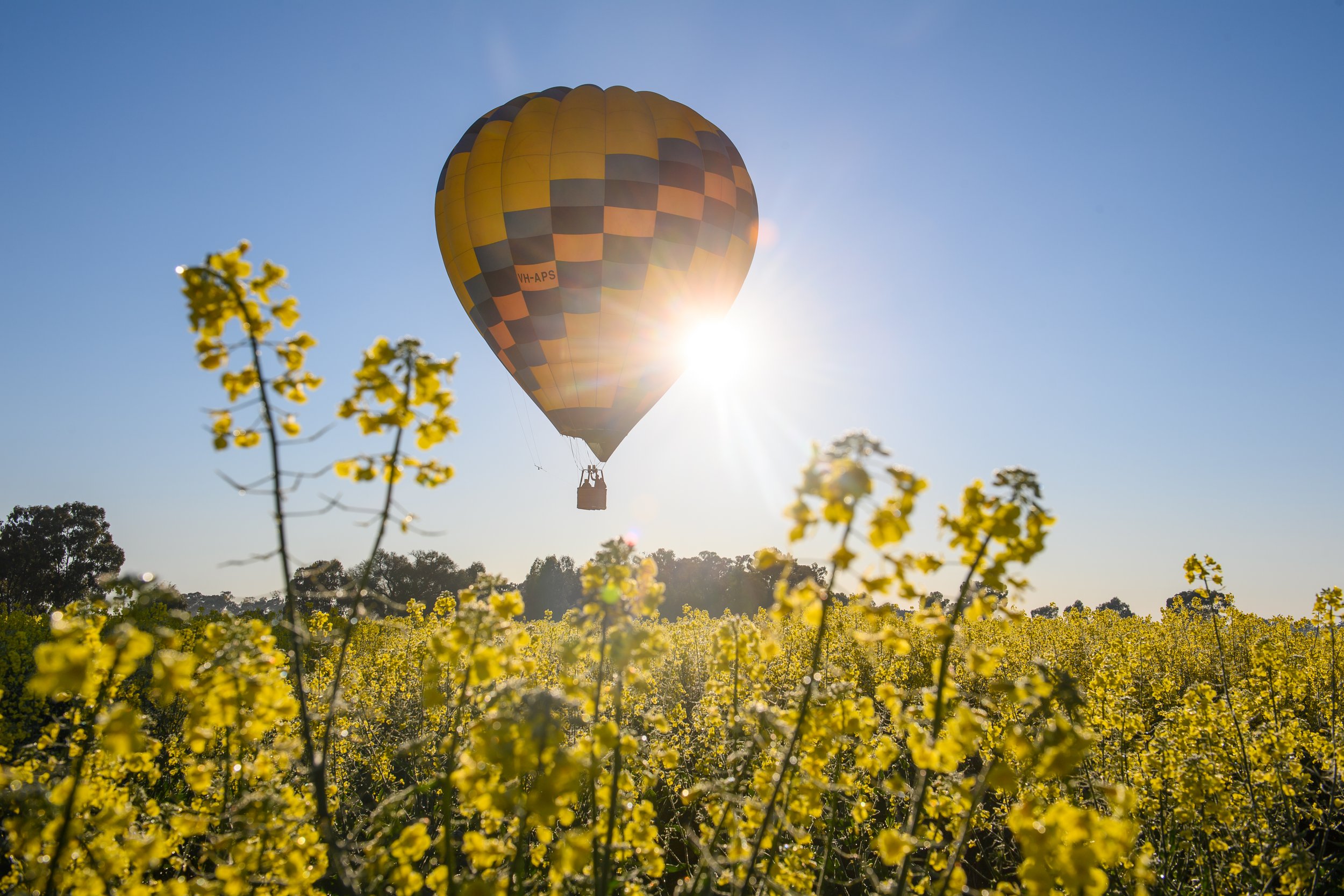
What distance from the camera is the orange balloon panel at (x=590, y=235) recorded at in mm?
12820

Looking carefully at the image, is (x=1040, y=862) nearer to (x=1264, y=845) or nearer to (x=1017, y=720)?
(x=1017, y=720)

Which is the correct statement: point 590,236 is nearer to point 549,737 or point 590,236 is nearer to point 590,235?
point 590,235

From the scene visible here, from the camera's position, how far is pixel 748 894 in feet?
9.74

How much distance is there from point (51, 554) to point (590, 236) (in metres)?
51.4

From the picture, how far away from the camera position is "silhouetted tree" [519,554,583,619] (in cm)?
6575

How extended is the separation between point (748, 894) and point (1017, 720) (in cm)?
361

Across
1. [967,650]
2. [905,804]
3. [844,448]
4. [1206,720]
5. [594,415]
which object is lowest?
[905,804]

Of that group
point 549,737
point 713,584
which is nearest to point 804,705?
point 549,737

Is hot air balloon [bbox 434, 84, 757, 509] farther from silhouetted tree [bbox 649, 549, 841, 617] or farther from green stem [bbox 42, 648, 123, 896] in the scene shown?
silhouetted tree [bbox 649, 549, 841, 617]

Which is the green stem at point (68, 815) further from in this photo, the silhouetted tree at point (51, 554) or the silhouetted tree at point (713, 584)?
the silhouetted tree at point (51, 554)

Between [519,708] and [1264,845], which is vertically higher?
[519,708]

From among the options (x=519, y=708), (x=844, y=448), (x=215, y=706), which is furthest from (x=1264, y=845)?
(x=215, y=706)

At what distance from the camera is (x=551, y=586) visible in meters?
73.9

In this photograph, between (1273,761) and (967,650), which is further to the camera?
(1273,761)
